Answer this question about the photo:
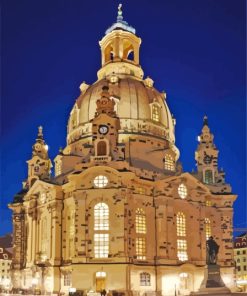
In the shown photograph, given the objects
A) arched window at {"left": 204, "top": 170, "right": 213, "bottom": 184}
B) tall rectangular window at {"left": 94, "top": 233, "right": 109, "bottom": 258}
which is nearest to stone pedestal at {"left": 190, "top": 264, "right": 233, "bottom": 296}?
tall rectangular window at {"left": 94, "top": 233, "right": 109, "bottom": 258}

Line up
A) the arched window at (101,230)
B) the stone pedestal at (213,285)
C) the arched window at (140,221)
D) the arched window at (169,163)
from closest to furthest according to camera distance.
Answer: the stone pedestal at (213,285) < the arched window at (101,230) < the arched window at (140,221) < the arched window at (169,163)

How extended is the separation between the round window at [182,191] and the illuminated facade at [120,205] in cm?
14

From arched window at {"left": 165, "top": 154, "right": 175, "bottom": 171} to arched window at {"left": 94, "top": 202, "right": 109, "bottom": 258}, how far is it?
15.0m

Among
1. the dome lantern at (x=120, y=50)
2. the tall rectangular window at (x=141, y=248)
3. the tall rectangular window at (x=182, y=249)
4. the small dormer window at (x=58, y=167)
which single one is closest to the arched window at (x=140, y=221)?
the tall rectangular window at (x=141, y=248)

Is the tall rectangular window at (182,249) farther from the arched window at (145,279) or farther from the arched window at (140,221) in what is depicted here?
the arched window at (145,279)

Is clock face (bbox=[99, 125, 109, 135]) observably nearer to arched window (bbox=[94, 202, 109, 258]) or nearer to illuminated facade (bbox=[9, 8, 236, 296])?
illuminated facade (bbox=[9, 8, 236, 296])

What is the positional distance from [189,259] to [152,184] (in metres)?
11.3

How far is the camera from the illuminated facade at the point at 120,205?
64938 mm

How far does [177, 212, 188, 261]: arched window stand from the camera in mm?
71250

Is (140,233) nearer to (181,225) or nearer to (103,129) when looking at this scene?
(181,225)

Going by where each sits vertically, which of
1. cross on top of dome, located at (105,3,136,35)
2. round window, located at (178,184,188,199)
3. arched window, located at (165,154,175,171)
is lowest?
round window, located at (178,184,188,199)

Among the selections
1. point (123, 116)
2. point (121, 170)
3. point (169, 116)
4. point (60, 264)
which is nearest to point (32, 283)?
point (60, 264)

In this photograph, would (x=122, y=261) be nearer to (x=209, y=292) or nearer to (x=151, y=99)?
(x=209, y=292)

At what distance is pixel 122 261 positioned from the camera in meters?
63.0
